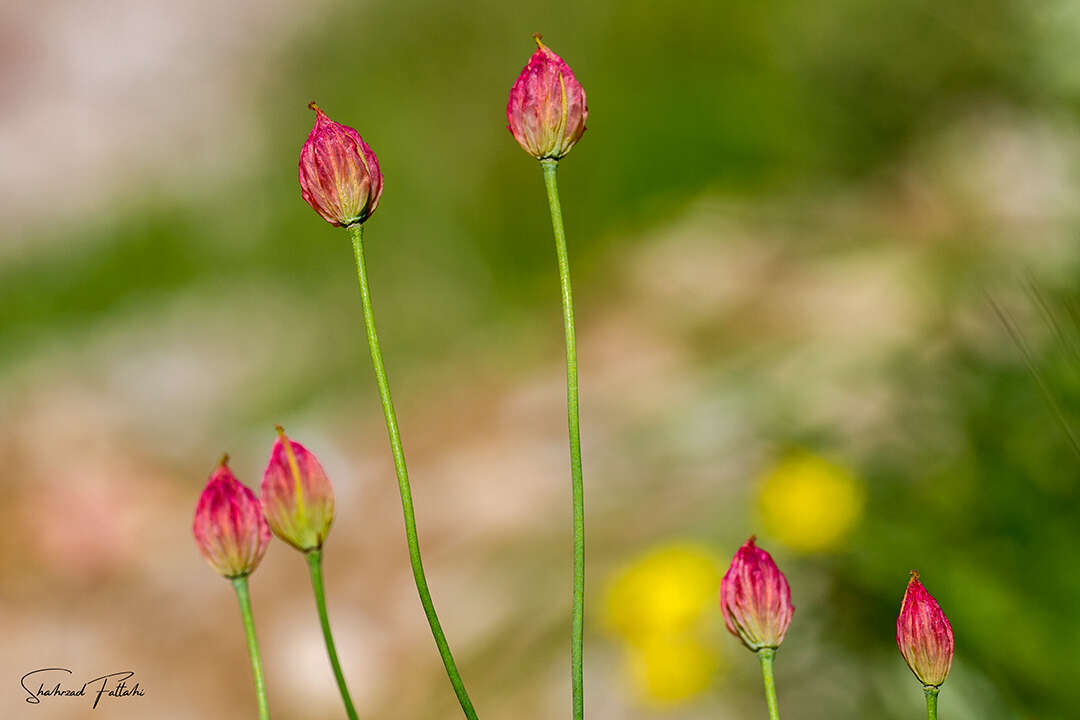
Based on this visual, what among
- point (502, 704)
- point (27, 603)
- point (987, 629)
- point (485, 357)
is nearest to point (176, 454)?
Answer: point (27, 603)

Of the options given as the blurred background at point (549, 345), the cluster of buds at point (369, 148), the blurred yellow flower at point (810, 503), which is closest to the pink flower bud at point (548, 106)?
the cluster of buds at point (369, 148)

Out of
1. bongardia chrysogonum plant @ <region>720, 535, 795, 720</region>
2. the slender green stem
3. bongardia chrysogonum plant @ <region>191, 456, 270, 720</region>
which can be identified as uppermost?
bongardia chrysogonum plant @ <region>191, 456, 270, 720</region>

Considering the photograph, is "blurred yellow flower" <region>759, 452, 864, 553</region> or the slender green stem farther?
"blurred yellow flower" <region>759, 452, 864, 553</region>

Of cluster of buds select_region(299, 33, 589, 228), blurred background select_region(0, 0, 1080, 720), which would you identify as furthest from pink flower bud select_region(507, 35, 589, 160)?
blurred background select_region(0, 0, 1080, 720)

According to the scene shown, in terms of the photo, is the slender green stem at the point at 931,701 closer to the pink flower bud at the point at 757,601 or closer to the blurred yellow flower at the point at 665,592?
the pink flower bud at the point at 757,601

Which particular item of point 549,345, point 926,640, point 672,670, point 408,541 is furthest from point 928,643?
point 549,345

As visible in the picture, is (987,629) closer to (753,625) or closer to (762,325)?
(753,625)

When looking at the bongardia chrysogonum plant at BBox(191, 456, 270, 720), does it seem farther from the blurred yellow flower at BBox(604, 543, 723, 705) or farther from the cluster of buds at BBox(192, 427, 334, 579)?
the blurred yellow flower at BBox(604, 543, 723, 705)
